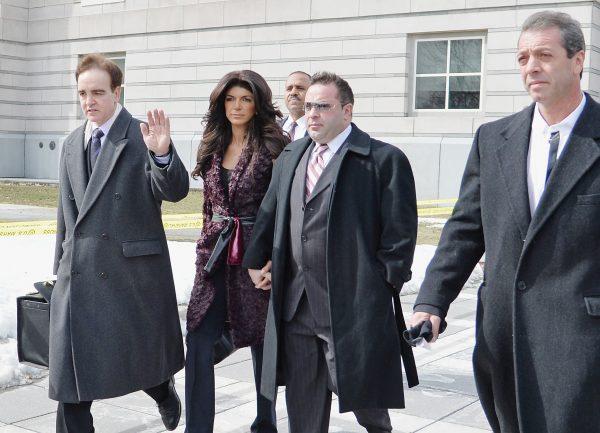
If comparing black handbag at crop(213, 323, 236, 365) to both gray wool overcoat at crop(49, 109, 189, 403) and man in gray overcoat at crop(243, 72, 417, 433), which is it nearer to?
gray wool overcoat at crop(49, 109, 189, 403)

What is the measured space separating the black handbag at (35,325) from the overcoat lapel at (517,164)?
2.46 metres

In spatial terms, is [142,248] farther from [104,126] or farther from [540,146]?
[540,146]

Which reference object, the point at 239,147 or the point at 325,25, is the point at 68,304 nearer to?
the point at 239,147

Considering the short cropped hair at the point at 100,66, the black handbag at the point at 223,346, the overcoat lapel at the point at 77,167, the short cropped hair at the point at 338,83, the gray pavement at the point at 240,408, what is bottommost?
the gray pavement at the point at 240,408

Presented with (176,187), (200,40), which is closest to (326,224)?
(176,187)

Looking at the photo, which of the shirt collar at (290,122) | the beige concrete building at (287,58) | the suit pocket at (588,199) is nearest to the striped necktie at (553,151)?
the suit pocket at (588,199)

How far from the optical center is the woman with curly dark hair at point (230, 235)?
4.52 m

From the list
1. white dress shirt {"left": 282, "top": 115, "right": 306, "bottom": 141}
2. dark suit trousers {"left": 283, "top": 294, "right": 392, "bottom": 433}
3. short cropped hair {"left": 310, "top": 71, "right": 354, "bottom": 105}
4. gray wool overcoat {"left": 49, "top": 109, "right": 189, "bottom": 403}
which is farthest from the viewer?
white dress shirt {"left": 282, "top": 115, "right": 306, "bottom": 141}

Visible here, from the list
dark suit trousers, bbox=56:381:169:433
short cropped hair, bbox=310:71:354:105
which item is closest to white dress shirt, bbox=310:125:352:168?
short cropped hair, bbox=310:71:354:105

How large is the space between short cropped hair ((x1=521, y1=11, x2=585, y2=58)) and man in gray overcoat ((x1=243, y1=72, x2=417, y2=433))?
3.96 feet

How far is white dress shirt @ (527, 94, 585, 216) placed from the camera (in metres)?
2.96

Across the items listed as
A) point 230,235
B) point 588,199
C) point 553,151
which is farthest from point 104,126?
point 588,199

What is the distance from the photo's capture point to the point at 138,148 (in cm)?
435

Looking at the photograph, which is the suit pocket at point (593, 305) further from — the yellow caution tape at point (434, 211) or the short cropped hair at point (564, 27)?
the yellow caution tape at point (434, 211)
